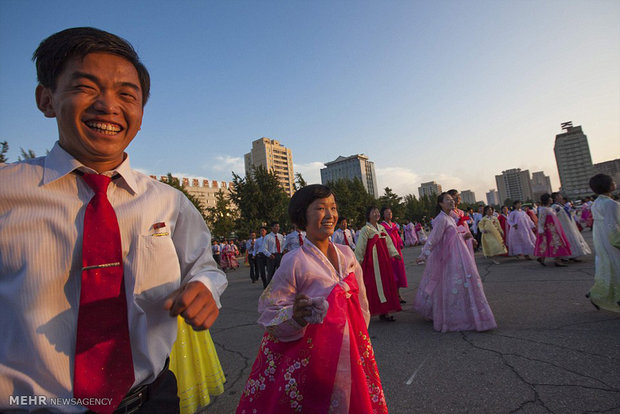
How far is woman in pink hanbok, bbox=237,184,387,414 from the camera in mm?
1716

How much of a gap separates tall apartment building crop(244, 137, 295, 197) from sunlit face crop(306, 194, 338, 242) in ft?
305

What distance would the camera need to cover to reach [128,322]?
102cm

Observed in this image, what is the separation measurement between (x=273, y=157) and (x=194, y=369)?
10748 cm

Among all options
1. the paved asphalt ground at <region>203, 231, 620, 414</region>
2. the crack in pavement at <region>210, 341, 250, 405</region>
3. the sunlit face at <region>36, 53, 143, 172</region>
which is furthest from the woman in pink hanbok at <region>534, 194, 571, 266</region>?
the sunlit face at <region>36, 53, 143, 172</region>

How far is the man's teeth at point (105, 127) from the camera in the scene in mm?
1108

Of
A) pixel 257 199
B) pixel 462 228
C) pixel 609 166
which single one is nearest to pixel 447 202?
pixel 462 228

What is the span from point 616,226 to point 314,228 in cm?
472

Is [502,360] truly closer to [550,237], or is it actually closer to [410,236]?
[550,237]

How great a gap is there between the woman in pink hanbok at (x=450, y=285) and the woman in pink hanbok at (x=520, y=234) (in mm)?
7747

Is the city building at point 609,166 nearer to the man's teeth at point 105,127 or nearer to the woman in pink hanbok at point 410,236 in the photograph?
the woman in pink hanbok at point 410,236

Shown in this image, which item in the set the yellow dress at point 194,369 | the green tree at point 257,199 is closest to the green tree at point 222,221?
the green tree at point 257,199

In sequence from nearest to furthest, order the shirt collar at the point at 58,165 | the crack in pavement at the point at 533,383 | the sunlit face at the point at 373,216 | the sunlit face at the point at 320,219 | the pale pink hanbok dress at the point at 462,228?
the shirt collar at the point at 58,165 < the sunlit face at the point at 320,219 < the crack in pavement at the point at 533,383 < the pale pink hanbok dress at the point at 462,228 < the sunlit face at the point at 373,216

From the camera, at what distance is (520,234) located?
1084 centimetres

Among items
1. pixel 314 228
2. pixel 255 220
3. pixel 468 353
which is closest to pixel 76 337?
pixel 314 228
